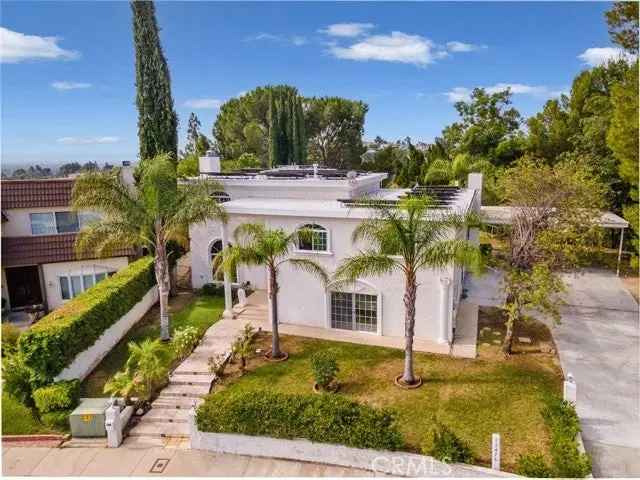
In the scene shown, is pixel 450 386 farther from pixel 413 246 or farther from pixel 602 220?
pixel 602 220

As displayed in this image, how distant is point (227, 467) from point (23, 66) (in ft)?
78.3

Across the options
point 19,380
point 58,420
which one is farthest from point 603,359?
point 19,380

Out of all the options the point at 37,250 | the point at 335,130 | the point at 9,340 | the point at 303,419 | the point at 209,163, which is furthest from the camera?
the point at 335,130

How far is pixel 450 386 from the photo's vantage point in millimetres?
14398

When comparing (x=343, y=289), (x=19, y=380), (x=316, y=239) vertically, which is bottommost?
(x=19, y=380)

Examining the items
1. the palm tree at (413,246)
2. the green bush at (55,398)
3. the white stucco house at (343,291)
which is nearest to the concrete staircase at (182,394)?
the green bush at (55,398)

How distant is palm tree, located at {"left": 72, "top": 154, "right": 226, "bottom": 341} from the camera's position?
17.4m

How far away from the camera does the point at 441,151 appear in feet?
150

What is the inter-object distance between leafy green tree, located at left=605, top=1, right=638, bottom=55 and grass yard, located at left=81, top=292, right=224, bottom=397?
2758cm

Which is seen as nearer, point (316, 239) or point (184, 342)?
point (184, 342)

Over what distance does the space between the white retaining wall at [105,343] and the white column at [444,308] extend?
13422 millimetres

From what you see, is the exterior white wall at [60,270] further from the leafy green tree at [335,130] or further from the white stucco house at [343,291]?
the leafy green tree at [335,130]

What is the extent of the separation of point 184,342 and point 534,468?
40.4 ft

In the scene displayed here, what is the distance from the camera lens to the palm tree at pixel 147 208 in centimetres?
1736
